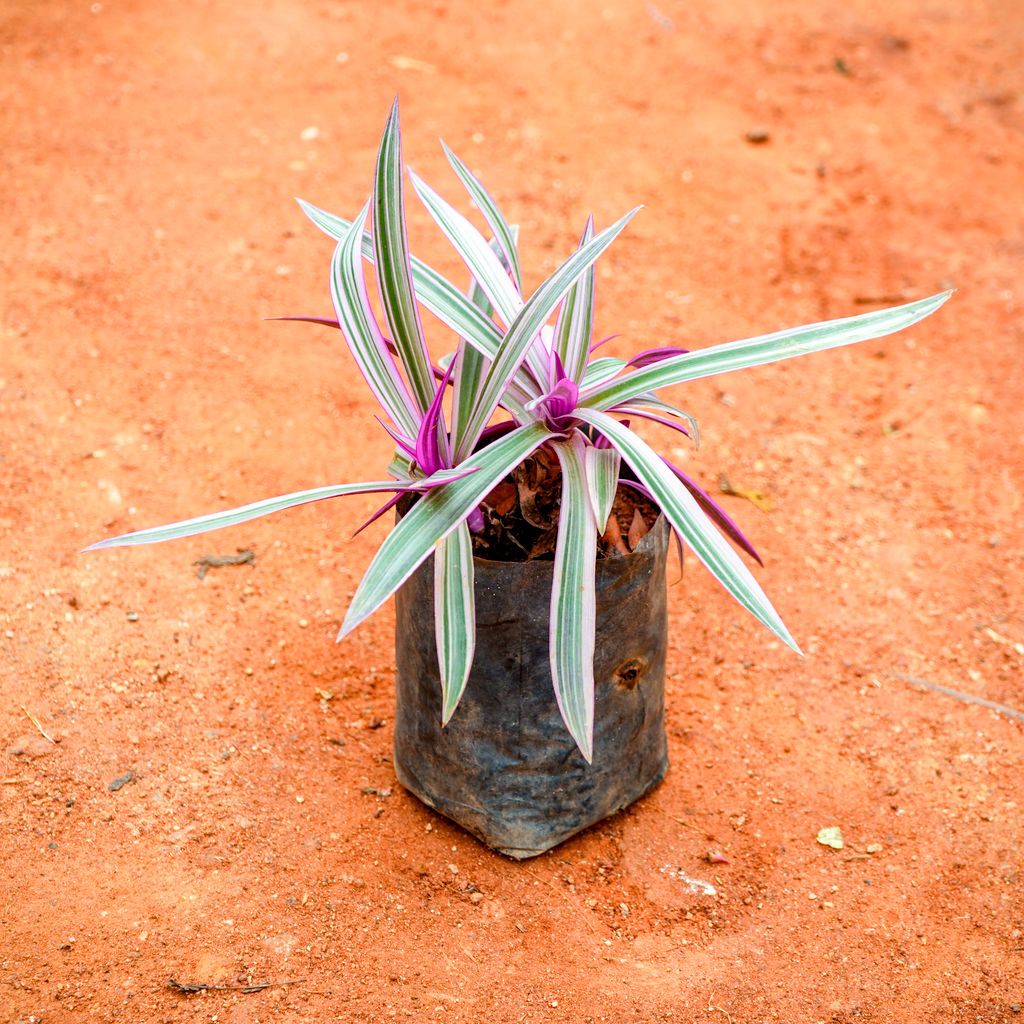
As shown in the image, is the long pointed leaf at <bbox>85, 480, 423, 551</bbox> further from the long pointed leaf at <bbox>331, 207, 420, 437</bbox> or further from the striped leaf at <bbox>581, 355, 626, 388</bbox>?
the striped leaf at <bbox>581, 355, 626, 388</bbox>

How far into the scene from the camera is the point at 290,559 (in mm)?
2500

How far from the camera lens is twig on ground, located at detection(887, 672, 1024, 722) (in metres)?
2.25

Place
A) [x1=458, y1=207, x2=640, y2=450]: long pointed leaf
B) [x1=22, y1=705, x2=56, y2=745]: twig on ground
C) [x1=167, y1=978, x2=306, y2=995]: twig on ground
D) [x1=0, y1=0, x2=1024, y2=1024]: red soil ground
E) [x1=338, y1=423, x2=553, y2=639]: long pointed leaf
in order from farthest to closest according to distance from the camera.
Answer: [x1=22, y1=705, x2=56, y2=745]: twig on ground → [x1=0, y1=0, x2=1024, y2=1024]: red soil ground → [x1=167, y1=978, x2=306, y2=995]: twig on ground → [x1=458, y1=207, x2=640, y2=450]: long pointed leaf → [x1=338, y1=423, x2=553, y2=639]: long pointed leaf

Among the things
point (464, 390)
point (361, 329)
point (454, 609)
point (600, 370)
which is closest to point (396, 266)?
point (361, 329)

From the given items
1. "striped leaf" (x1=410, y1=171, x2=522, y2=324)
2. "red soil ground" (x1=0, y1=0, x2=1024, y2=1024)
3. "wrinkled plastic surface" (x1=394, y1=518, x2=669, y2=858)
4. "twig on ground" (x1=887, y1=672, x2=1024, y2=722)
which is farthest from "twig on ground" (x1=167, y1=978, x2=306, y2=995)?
"twig on ground" (x1=887, y1=672, x2=1024, y2=722)

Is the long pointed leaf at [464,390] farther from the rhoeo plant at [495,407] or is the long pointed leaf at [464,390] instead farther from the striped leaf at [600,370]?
the striped leaf at [600,370]

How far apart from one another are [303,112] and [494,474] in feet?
9.74

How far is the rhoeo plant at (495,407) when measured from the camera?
4.67ft

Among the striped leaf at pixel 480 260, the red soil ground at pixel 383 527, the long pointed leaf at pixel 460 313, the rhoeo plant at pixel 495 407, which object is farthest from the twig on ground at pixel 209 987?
the striped leaf at pixel 480 260

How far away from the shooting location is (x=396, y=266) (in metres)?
1.54

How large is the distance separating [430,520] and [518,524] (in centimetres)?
32

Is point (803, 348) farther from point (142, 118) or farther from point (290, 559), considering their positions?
point (142, 118)

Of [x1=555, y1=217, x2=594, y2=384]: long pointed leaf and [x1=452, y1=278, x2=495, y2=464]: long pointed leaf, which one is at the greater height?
[x1=555, y1=217, x2=594, y2=384]: long pointed leaf

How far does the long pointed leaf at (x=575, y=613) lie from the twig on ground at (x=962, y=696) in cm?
114
